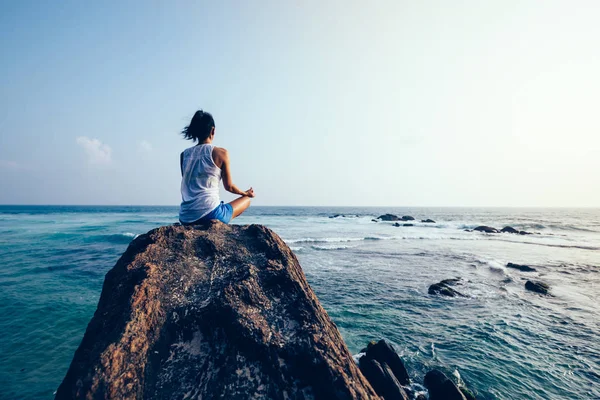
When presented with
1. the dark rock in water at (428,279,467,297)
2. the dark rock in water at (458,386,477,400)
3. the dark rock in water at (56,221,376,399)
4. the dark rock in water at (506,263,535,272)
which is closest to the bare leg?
the dark rock in water at (56,221,376,399)

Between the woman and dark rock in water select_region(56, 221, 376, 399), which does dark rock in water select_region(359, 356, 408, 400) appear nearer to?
dark rock in water select_region(56, 221, 376, 399)

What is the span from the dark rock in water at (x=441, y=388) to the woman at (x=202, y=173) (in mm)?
4482

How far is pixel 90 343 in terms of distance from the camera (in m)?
2.12

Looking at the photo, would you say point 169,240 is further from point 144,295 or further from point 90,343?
point 90,343

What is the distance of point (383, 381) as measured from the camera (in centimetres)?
469

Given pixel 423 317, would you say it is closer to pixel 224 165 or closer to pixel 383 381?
pixel 383 381

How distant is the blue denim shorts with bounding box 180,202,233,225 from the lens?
380 centimetres

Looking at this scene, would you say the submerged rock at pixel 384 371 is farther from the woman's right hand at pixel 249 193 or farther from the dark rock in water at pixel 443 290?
the dark rock in water at pixel 443 290

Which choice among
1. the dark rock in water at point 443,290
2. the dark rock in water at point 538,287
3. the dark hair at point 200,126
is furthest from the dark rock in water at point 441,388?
the dark rock in water at point 538,287

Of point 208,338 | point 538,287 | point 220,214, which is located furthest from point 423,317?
point 208,338

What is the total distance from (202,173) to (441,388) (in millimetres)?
5120

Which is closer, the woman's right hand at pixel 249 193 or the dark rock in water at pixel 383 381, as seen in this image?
the woman's right hand at pixel 249 193

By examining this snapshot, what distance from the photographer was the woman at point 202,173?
12.3 feet

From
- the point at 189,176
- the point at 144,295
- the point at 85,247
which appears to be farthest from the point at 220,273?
the point at 85,247
